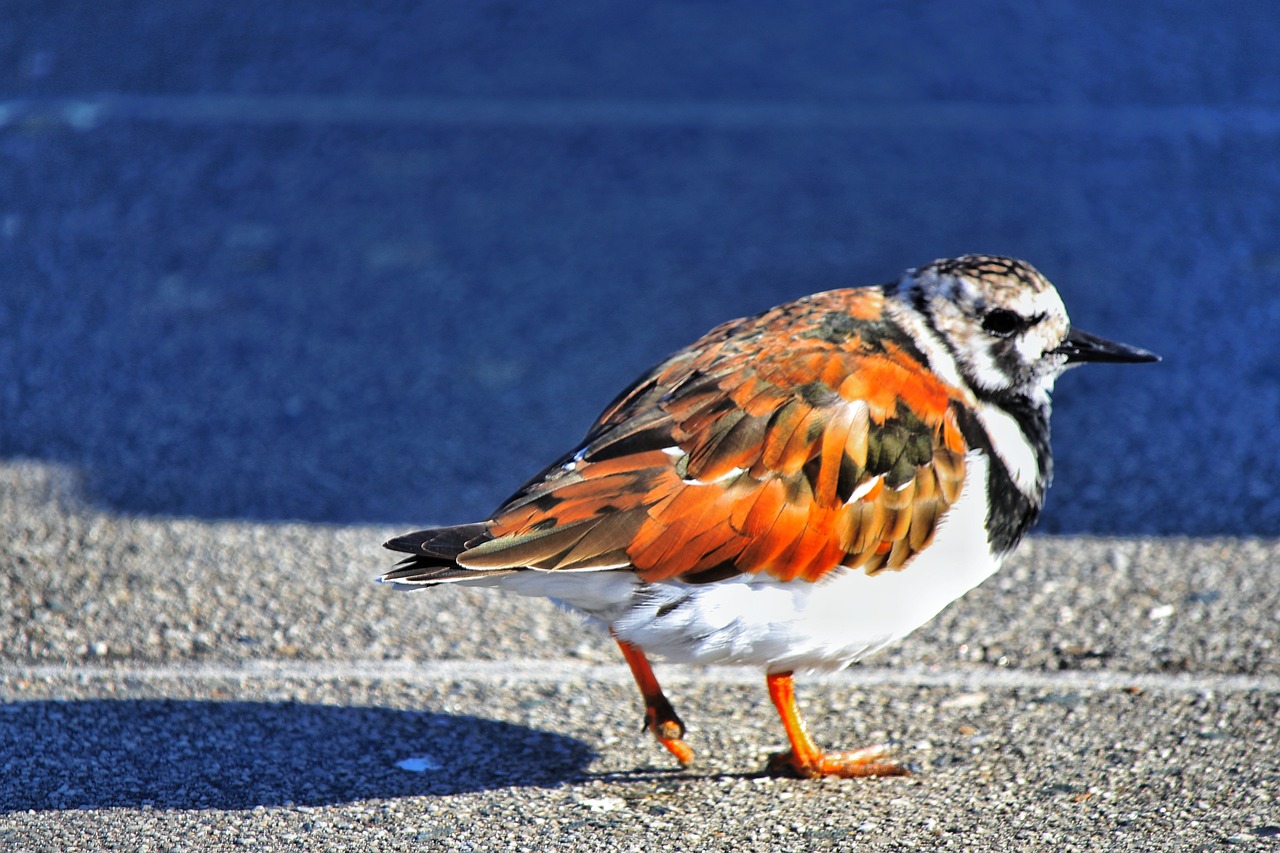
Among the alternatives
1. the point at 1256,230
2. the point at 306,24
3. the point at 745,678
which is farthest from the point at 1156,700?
the point at 306,24

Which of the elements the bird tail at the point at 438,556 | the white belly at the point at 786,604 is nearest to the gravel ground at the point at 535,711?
the white belly at the point at 786,604

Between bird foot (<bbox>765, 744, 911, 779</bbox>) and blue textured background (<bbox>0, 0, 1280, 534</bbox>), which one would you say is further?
blue textured background (<bbox>0, 0, 1280, 534</bbox>)

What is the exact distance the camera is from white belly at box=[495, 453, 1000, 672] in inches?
121

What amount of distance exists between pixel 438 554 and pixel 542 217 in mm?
3898

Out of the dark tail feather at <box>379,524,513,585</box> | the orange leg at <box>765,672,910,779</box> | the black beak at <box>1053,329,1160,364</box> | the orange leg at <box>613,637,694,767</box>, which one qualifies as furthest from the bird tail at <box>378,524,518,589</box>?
the black beak at <box>1053,329,1160,364</box>

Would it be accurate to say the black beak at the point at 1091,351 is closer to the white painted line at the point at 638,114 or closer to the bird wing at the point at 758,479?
the bird wing at the point at 758,479

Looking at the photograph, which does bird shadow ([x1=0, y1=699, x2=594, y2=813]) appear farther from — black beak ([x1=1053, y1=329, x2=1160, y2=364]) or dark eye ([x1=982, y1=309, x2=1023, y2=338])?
black beak ([x1=1053, y1=329, x2=1160, y2=364])

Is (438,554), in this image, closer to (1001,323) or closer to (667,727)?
(667,727)

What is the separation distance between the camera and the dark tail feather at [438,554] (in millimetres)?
3004

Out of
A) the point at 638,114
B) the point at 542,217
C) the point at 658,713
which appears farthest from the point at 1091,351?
the point at 638,114

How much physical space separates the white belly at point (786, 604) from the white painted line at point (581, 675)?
575 millimetres

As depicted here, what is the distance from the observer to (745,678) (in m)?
3.81

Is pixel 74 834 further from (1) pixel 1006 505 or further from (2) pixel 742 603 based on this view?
(1) pixel 1006 505

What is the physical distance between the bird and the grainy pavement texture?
1.31 ft
